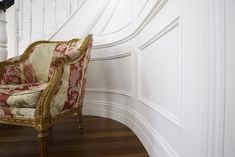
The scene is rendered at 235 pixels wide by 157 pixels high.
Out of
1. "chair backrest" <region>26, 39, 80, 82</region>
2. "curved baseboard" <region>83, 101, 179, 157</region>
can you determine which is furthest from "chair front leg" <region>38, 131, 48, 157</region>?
"chair backrest" <region>26, 39, 80, 82</region>

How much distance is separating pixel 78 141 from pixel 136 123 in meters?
0.42

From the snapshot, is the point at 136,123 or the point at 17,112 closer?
the point at 17,112

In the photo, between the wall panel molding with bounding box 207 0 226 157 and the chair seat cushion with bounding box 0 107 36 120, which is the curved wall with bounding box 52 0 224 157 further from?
the chair seat cushion with bounding box 0 107 36 120

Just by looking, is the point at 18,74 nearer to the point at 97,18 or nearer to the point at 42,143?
the point at 42,143

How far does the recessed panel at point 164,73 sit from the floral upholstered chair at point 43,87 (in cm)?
46

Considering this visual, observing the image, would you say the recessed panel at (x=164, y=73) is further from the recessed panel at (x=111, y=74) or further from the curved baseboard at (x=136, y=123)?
the recessed panel at (x=111, y=74)

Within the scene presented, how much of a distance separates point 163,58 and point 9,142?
1.15 m

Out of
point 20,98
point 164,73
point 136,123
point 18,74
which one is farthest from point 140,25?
point 18,74

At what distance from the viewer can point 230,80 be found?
1.45 ft

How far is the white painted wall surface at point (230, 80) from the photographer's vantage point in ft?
1.43

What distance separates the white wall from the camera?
0.47 m

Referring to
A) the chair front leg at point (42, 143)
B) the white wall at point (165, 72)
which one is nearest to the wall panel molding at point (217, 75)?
the white wall at point (165, 72)

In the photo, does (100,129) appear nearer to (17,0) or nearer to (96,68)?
(96,68)

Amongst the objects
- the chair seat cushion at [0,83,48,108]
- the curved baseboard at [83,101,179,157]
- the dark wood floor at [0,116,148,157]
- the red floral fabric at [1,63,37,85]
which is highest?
the red floral fabric at [1,63,37,85]
